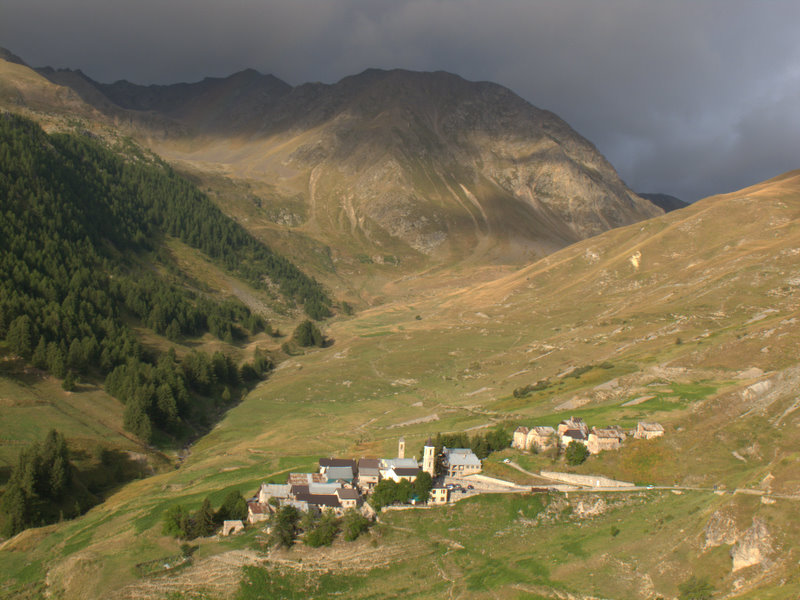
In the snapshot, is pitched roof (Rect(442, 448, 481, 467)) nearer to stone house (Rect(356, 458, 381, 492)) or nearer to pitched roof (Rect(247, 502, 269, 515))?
stone house (Rect(356, 458, 381, 492))

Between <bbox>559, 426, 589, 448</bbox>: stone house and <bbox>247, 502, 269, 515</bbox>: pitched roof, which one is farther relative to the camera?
<bbox>559, 426, 589, 448</bbox>: stone house

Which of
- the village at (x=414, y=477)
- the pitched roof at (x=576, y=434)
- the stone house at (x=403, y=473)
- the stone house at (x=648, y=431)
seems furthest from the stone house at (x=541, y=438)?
the stone house at (x=403, y=473)

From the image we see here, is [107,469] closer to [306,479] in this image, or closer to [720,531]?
[306,479]

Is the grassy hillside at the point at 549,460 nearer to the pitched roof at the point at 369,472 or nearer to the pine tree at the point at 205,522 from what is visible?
the pine tree at the point at 205,522

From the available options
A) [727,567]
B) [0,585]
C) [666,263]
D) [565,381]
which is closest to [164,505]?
[0,585]

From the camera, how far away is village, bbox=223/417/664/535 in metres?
60.4

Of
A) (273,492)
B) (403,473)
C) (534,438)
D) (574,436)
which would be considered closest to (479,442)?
(534,438)

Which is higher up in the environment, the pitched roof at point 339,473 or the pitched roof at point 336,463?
the pitched roof at point 336,463

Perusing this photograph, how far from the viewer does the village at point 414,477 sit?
198 feet

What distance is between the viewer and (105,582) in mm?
51656

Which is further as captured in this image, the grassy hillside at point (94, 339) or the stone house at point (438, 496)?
the grassy hillside at point (94, 339)

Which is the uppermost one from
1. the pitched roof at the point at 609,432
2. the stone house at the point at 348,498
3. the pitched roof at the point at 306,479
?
the pitched roof at the point at 609,432

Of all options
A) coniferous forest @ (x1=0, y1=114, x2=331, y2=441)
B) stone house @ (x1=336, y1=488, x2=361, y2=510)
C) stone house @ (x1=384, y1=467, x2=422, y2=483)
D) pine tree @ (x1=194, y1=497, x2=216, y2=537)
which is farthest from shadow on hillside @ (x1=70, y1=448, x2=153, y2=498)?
stone house @ (x1=384, y1=467, x2=422, y2=483)

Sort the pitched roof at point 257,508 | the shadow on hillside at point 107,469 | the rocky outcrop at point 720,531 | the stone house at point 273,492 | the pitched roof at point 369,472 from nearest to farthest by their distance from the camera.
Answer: the rocky outcrop at point 720,531
the pitched roof at point 257,508
the stone house at point 273,492
the pitched roof at point 369,472
the shadow on hillside at point 107,469
